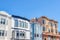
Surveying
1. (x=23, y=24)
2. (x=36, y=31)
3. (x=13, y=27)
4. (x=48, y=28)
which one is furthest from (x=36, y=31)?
(x=13, y=27)

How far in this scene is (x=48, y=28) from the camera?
39.4 m

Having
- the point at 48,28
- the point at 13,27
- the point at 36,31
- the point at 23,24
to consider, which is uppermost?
the point at 23,24

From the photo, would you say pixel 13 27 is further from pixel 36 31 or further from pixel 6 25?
pixel 36 31

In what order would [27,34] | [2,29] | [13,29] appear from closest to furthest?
[2,29]
[13,29]
[27,34]

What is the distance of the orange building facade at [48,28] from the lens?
3771 centimetres

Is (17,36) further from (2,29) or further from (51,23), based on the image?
(51,23)

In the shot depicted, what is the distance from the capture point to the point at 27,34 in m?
32.1

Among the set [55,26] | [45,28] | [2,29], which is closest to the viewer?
[2,29]

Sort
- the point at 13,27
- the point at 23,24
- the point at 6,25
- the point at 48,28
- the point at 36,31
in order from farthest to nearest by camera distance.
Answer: the point at 48,28 < the point at 36,31 < the point at 23,24 < the point at 13,27 < the point at 6,25

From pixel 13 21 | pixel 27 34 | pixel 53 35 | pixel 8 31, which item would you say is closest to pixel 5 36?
pixel 8 31

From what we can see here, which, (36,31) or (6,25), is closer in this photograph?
(6,25)

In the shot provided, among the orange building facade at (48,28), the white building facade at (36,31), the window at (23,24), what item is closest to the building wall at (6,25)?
the window at (23,24)

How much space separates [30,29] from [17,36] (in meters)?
5.19

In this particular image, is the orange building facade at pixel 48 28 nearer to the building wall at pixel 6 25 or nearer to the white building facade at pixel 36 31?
the white building facade at pixel 36 31
